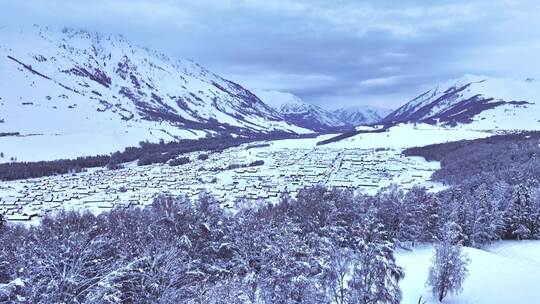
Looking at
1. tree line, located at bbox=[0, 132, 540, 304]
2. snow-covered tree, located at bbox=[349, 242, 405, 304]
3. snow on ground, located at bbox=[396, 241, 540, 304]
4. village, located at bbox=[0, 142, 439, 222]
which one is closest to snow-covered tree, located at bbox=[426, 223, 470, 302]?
tree line, located at bbox=[0, 132, 540, 304]

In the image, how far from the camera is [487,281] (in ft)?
177

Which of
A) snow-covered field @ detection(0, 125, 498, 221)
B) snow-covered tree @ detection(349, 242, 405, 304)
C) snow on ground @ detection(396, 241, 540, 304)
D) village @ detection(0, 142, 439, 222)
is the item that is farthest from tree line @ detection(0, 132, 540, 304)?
snow-covered field @ detection(0, 125, 498, 221)

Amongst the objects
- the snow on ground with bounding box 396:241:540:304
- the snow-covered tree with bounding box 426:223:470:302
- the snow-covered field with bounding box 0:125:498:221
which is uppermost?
the snow-covered field with bounding box 0:125:498:221

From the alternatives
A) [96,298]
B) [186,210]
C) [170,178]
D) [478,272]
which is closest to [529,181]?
[478,272]

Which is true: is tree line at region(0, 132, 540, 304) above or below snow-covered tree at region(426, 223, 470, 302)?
above

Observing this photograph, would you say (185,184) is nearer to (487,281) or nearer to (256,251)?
(256,251)

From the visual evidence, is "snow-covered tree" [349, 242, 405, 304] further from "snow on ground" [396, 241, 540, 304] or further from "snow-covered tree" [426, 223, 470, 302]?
"snow on ground" [396, 241, 540, 304]

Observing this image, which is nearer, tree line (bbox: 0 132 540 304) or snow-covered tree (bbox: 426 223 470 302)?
tree line (bbox: 0 132 540 304)

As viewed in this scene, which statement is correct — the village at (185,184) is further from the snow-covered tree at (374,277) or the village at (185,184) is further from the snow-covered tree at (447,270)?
the snow-covered tree at (374,277)

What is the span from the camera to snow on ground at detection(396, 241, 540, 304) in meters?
50.2

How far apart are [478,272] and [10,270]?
5300 centimetres

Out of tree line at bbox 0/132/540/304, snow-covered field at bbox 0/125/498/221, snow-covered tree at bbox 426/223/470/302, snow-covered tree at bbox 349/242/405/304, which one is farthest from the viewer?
snow-covered field at bbox 0/125/498/221

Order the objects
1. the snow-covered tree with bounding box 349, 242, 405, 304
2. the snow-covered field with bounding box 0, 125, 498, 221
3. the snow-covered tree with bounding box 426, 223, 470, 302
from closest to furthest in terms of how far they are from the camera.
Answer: the snow-covered tree with bounding box 349, 242, 405, 304
the snow-covered tree with bounding box 426, 223, 470, 302
the snow-covered field with bounding box 0, 125, 498, 221

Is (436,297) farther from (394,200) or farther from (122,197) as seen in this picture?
(122,197)
